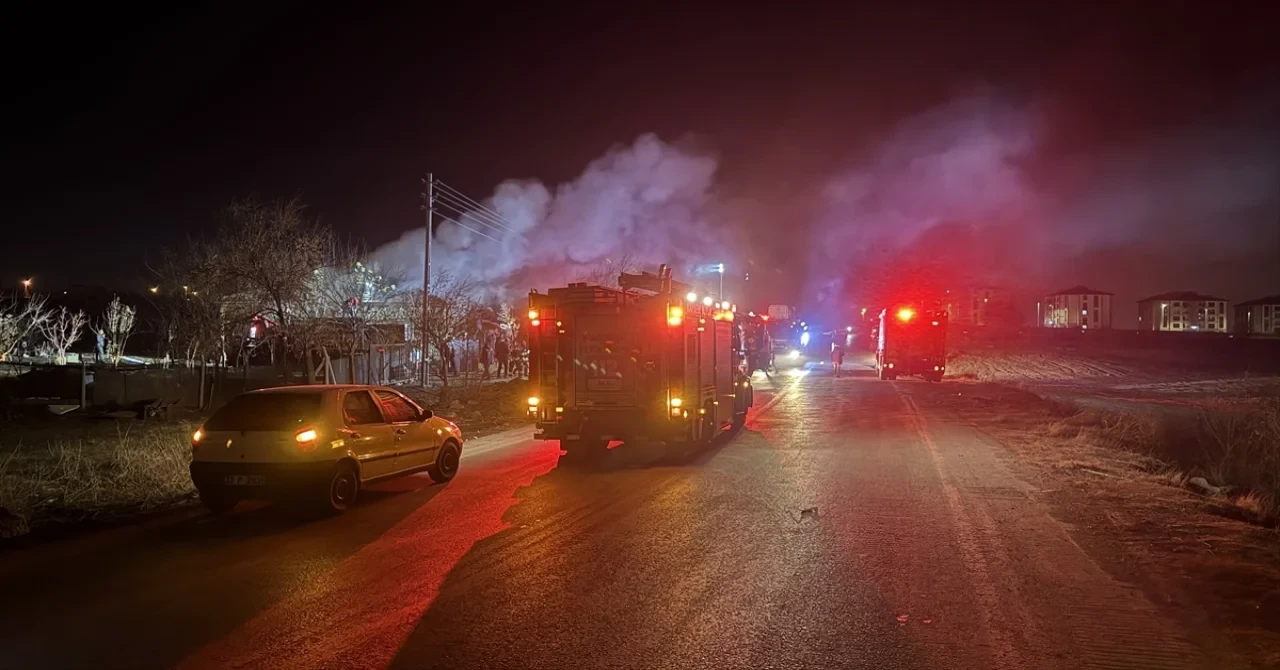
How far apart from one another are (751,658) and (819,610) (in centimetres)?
106

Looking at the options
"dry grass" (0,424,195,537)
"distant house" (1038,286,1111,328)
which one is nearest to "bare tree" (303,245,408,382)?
"dry grass" (0,424,195,537)

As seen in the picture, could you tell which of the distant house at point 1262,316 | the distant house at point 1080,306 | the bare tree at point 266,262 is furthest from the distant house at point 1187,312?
the bare tree at point 266,262

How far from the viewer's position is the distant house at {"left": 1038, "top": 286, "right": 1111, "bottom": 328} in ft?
485

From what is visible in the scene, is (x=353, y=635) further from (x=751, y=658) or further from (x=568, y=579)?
(x=751, y=658)

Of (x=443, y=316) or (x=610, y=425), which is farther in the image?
(x=443, y=316)

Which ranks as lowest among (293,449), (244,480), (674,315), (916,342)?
(244,480)

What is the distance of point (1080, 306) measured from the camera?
490ft

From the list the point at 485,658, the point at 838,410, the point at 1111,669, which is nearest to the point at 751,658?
the point at 485,658

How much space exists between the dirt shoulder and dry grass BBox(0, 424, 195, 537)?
10.3 meters

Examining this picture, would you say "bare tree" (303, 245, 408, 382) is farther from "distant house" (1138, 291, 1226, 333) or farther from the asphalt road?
"distant house" (1138, 291, 1226, 333)

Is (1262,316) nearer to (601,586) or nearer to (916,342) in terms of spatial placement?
Result: (916,342)

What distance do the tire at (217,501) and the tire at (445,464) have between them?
2511mm

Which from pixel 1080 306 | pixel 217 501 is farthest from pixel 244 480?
pixel 1080 306

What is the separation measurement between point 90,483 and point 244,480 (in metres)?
2.97
